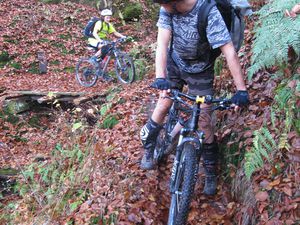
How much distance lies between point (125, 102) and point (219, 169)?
3.41 meters

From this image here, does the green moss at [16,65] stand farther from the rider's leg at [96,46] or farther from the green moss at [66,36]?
the rider's leg at [96,46]

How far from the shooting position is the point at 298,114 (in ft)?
11.8

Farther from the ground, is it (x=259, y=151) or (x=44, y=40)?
(x=44, y=40)

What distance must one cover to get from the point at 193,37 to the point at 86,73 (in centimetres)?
923

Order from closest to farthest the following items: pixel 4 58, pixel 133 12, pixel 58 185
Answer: pixel 58 185, pixel 4 58, pixel 133 12

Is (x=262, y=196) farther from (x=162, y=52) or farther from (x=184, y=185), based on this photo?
(x=162, y=52)

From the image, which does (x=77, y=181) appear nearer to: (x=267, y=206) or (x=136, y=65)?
(x=267, y=206)

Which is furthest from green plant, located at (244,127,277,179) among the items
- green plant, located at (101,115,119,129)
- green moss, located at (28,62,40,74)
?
green moss, located at (28,62,40,74)

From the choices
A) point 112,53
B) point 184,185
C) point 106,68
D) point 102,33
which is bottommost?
point 184,185

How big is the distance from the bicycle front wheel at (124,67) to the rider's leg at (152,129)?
6.49 meters

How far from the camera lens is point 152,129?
4445 millimetres

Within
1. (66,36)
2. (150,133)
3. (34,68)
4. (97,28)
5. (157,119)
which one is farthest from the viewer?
(66,36)

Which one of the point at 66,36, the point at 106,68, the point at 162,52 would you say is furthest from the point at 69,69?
the point at 162,52

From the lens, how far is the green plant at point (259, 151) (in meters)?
3.58
